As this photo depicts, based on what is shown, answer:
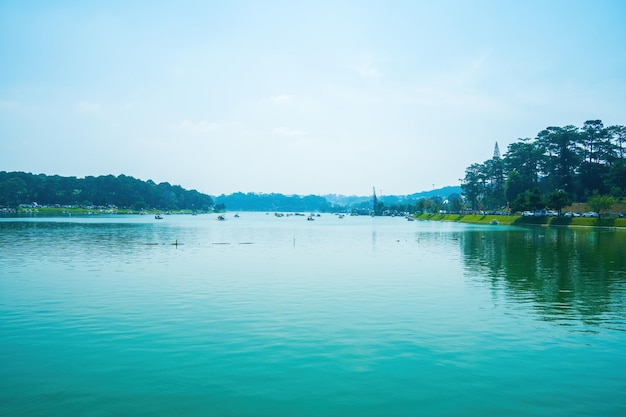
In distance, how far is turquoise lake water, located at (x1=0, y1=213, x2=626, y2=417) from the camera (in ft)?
46.9

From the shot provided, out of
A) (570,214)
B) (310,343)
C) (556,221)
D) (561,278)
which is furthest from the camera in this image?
(570,214)

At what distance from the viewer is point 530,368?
17.2m

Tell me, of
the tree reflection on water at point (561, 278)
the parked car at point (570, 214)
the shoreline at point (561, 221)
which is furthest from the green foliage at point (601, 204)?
the tree reflection on water at point (561, 278)

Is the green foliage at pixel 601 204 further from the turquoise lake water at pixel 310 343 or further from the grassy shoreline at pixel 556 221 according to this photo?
the turquoise lake water at pixel 310 343

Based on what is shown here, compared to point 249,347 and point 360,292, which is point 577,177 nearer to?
point 360,292

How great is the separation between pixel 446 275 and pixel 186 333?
1049 inches

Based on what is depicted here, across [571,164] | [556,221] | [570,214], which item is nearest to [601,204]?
[556,221]

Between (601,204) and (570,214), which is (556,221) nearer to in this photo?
(570,214)

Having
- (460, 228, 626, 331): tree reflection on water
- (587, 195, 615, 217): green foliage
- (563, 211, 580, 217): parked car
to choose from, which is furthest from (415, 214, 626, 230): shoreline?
(460, 228, 626, 331): tree reflection on water

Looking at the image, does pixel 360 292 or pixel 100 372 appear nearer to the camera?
pixel 100 372

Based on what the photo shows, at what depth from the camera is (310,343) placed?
20.1 metres

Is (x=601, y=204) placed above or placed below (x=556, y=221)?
above

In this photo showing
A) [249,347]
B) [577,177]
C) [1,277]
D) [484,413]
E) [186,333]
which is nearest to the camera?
[484,413]

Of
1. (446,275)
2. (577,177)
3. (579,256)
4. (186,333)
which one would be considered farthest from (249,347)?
(577,177)
